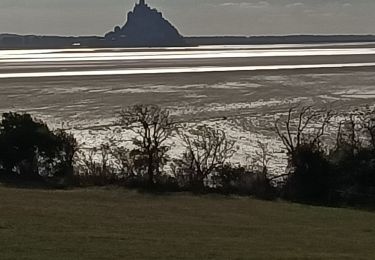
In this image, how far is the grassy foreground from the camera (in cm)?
1041

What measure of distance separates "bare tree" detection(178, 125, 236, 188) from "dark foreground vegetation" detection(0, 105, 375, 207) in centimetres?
3

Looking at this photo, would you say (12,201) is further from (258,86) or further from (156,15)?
(156,15)

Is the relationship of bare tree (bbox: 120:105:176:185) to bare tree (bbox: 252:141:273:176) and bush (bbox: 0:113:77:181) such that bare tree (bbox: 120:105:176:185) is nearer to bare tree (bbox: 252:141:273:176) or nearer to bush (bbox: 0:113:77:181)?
bush (bbox: 0:113:77:181)

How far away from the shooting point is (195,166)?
2064cm

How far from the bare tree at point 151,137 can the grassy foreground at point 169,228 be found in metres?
1.59

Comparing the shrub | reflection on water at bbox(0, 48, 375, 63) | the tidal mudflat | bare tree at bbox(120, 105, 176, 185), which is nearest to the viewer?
the shrub

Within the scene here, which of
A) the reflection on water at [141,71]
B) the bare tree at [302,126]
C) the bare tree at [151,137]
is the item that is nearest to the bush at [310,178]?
the bare tree at [302,126]

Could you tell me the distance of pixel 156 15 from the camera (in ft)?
584

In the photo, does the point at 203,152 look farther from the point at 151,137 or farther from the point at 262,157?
the point at 262,157

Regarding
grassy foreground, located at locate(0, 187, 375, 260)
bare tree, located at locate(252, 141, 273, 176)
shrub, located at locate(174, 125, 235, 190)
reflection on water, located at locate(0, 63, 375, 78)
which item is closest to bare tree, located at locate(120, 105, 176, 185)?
shrub, located at locate(174, 125, 235, 190)

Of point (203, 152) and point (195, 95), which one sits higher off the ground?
point (195, 95)

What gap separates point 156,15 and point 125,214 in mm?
165264

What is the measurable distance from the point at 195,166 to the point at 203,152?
2.14 metres

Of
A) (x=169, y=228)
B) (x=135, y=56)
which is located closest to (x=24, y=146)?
(x=169, y=228)
